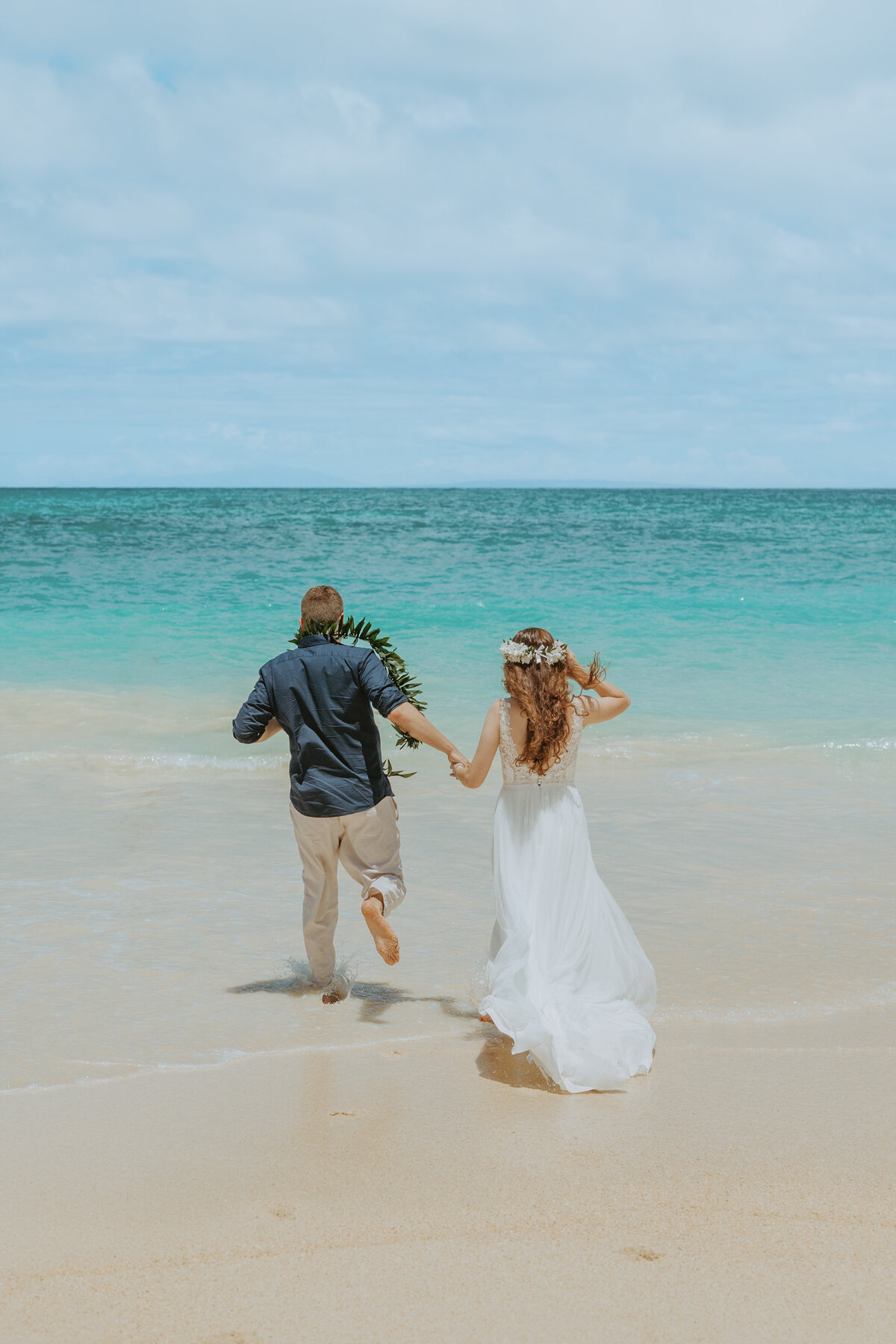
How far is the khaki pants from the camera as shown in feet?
16.5

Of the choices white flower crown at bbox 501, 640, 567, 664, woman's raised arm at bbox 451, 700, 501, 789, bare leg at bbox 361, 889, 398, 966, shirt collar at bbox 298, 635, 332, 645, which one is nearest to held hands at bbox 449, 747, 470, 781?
woman's raised arm at bbox 451, 700, 501, 789

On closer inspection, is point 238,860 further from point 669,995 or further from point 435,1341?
point 435,1341

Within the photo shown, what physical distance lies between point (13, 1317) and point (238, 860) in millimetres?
4528

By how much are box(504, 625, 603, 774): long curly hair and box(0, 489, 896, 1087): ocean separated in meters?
1.27

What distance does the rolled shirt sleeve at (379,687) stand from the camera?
4.88 meters

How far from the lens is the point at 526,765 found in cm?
464

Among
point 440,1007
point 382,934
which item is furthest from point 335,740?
point 440,1007

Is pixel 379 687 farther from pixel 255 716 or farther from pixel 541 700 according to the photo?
pixel 541 700

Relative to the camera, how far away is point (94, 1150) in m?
3.69

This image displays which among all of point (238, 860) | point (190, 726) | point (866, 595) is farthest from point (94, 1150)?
point (866, 595)

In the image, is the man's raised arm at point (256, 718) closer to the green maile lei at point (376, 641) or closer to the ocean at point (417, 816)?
the green maile lei at point (376, 641)

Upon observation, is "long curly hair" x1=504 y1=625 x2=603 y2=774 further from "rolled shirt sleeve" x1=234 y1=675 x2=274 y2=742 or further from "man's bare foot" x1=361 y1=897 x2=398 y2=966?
"rolled shirt sleeve" x1=234 y1=675 x2=274 y2=742

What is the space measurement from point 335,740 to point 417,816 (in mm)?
3559

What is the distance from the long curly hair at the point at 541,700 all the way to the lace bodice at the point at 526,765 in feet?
0.13
